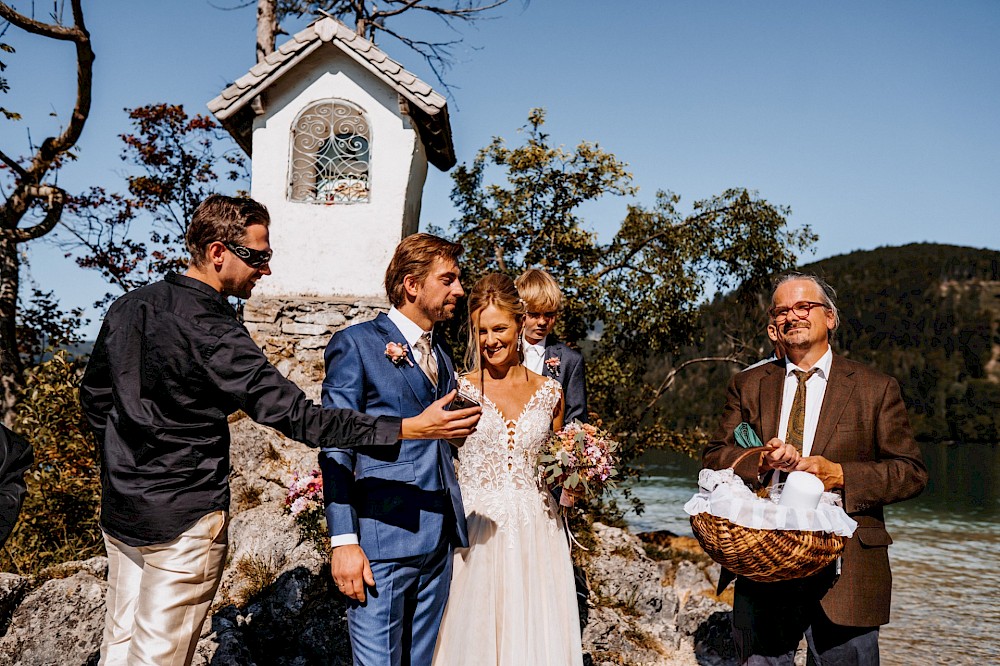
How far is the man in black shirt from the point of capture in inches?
97.5

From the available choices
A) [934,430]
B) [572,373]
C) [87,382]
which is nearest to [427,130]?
[572,373]

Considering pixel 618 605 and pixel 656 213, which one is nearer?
pixel 618 605

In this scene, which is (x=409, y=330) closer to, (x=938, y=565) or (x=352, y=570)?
(x=352, y=570)

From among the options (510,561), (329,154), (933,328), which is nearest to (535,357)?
(510,561)

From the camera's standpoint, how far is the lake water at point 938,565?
8109 millimetres

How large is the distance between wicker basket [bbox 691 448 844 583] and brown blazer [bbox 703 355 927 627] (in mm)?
374

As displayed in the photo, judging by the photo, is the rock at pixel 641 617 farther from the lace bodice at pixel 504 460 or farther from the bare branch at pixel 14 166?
the bare branch at pixel 14 166

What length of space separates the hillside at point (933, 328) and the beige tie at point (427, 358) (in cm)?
7271

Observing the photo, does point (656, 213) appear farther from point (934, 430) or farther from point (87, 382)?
point (934, 430)

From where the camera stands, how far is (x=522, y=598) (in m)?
3.32

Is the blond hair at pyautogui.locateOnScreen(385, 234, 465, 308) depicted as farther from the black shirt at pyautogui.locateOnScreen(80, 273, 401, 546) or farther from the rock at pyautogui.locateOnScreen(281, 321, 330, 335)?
the rock at pyautogui.locateOnScreen(281, 321, 330, 335)

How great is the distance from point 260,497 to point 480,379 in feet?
12.2

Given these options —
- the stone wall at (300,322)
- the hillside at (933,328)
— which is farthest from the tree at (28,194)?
the hillside at (933,328)

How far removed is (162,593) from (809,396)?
2901 mm
